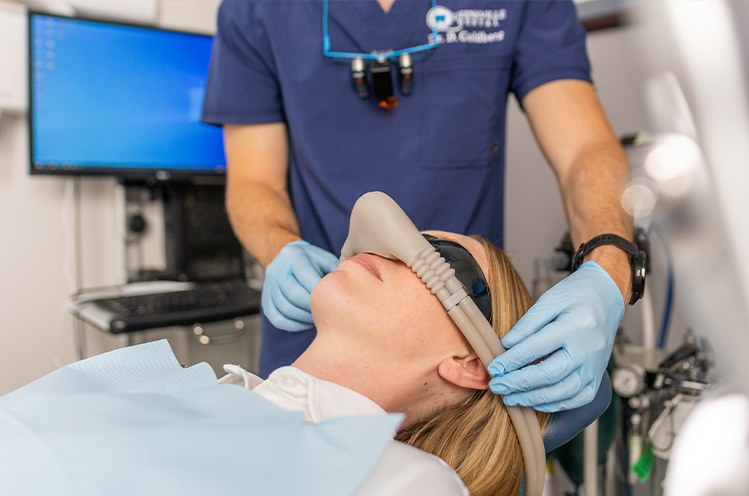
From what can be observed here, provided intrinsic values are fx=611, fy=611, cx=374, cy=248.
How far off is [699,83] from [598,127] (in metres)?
0.44

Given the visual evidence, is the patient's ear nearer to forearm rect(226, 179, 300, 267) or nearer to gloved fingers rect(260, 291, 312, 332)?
gloved fingers rect(260, 291, 312, 332)

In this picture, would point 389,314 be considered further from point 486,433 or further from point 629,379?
point 629,379

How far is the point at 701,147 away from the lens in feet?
5.05

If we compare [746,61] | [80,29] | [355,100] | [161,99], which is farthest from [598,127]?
[80,29]

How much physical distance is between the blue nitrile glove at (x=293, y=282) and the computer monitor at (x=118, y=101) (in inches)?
44.3

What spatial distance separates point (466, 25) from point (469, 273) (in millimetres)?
675

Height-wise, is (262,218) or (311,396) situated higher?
(262,218)

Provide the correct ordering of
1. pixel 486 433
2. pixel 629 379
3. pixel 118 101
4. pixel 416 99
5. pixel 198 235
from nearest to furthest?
1. pixel 486 433
2. pixel 416 99
3. pixel 629 379
4. pixel 118 101
5. pixel 198 235

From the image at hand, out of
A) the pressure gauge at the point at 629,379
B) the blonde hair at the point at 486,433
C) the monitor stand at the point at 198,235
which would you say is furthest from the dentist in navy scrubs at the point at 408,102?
the monitor stand at the point at 198,235

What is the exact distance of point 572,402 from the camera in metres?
0.87

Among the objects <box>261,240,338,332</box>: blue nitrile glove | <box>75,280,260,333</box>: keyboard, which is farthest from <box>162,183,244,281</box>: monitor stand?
<box>261,240,338,332</box>: blue nitrile glove

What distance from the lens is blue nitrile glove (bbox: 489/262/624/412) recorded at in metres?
0.83

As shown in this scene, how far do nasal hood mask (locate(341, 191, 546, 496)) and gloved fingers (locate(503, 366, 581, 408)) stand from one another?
0.02 meters

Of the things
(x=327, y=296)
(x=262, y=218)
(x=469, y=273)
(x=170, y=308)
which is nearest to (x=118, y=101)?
(x=170, y=308)
